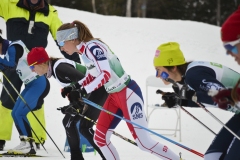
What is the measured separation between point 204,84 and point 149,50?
8945 millimetres

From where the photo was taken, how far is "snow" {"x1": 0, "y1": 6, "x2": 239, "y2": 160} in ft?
27.9

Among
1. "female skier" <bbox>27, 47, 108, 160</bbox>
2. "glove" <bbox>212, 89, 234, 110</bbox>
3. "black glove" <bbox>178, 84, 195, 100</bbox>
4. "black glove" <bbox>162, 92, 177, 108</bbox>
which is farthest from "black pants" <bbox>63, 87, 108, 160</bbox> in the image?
"glove" <bbox>212, 89, 234, 110</bbox>

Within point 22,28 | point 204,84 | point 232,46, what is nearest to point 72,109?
point 204,84

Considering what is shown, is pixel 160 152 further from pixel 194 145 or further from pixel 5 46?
pixel 194 145

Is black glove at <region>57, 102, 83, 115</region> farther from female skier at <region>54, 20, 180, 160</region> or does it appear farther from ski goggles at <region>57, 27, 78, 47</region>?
ski goggles at <region>57, 27, 78, 47</region>

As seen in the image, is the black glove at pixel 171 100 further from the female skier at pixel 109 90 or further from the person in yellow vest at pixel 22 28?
the person in yellow vest at pixel 22 28

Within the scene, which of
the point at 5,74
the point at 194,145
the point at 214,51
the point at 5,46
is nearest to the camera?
the point at 5,46

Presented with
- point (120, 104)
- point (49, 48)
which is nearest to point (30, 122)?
point (120, 104)

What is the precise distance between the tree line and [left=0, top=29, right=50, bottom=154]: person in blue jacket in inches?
638

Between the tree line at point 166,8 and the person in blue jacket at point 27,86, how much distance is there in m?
16.2

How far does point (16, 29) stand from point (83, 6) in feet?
54.3

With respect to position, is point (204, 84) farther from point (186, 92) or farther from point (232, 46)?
point (232, 46)

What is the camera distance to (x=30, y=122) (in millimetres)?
6281

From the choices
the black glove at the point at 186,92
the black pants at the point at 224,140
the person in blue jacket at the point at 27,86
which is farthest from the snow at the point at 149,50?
the black pants at the point at 224,140
